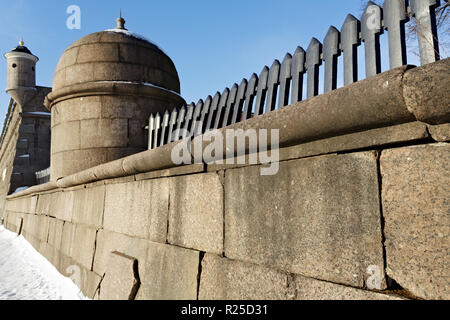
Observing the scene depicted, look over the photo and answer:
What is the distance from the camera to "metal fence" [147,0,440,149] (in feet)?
5.67

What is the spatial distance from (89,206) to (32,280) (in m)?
1.63

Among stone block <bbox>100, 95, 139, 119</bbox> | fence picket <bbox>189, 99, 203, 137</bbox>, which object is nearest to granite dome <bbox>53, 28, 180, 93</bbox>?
stone block <bbox>100, 95, 139, 119</bbox>

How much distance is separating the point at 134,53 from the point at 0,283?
4096 mm

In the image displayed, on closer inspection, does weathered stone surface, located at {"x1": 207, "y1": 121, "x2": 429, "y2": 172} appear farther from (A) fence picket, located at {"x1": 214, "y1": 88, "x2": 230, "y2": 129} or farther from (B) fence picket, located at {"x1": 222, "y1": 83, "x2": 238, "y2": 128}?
(A) fence picket, located at {"x1": 214, "y1": 88, "x2": 230, "y2": 129}

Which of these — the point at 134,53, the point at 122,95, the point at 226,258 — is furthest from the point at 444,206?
the point at 134,53

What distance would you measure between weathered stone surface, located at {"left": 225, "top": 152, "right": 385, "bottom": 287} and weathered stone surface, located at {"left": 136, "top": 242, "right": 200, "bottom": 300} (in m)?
0.51

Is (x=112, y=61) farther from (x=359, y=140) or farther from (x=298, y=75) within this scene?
(x=359, y=140)

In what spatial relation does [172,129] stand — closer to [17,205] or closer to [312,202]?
[312,202]

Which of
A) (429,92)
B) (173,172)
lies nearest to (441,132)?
(429,92)

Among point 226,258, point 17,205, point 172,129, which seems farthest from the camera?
Answer: point 17,205

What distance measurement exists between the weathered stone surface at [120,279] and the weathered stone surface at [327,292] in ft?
6.18

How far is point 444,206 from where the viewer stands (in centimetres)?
113
